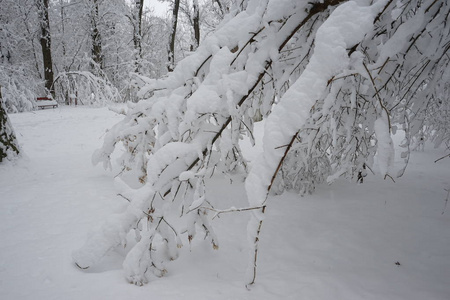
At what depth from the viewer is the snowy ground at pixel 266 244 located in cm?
230

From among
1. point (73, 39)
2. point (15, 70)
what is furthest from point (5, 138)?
point (73, 39)

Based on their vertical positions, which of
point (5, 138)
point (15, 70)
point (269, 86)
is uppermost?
point (15, 70)

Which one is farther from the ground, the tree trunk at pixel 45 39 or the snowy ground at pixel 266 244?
the tree trunk at pixel 45 39

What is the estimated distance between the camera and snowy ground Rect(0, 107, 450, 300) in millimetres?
2297

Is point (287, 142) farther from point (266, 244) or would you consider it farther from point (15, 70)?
point (15, 70)

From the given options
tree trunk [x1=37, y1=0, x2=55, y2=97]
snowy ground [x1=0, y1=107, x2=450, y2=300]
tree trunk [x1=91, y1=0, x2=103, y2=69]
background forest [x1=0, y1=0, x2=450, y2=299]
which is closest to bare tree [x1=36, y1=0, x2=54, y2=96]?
tree trunk [x1=37, y1=0, x2=55, y2=97]

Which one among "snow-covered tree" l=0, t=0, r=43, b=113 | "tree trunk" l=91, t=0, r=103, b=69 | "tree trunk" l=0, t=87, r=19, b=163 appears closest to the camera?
"tree trunk" l=0, t=87, r=19, b=163

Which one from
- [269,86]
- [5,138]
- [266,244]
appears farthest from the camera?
[5,138]

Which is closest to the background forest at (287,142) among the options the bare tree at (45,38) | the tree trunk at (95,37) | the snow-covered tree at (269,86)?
the snow-covered tree at (269,86)

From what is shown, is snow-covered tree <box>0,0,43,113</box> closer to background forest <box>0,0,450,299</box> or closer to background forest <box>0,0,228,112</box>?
background forest <box>0,0,228,112</box>

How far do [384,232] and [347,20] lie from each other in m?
3.26

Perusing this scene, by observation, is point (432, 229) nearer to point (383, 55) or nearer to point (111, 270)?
point (383, 55)

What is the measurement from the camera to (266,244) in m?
3.25

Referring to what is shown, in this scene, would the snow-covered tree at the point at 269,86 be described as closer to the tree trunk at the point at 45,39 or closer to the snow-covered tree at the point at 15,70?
the snow-covered tree at the point at 15,70
